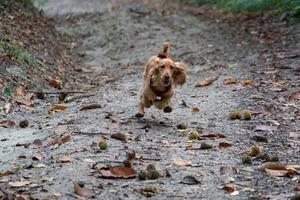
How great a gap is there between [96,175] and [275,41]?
9.99m

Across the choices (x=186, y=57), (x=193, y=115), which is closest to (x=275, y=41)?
(x=186, y=57)

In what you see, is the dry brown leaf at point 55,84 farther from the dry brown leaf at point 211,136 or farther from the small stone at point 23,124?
the dry brown leaf at point 211,136

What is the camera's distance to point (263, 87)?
33.0ft

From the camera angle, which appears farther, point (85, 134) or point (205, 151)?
point (85, 134)

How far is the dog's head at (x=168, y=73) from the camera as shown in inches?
287

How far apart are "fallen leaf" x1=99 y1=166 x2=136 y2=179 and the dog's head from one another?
1.78 metres

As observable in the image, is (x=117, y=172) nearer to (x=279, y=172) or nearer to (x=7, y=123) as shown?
(x=279, y=172)

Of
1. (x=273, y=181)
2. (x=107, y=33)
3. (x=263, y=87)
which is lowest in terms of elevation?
(x=273, y=181)

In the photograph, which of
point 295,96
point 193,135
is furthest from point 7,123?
point 295,96

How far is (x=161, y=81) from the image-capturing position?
733cm

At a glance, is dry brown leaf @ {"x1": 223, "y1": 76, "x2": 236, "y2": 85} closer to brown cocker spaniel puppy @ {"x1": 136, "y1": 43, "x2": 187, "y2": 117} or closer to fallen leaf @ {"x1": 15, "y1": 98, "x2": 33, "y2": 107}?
brown cocker spaniel puppy @ {"x1": 136, "y1": 43, "x2": 187, "y2": 117}

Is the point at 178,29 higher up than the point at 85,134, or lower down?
higher up

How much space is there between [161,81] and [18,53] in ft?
14.2

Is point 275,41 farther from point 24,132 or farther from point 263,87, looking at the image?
point 24,132
